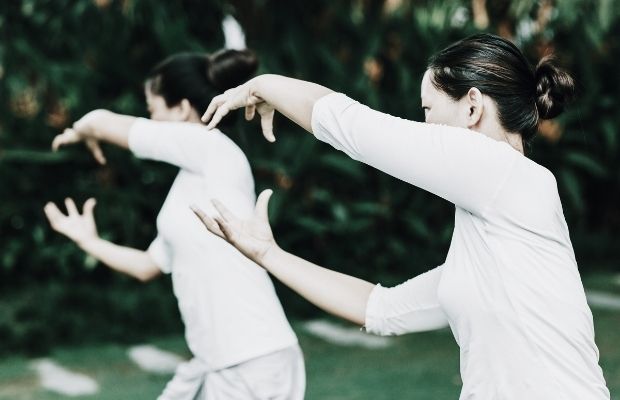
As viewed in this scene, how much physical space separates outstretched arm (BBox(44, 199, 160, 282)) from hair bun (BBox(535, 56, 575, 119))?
155 cm

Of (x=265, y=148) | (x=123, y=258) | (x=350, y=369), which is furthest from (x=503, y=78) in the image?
(x=265, y=148)

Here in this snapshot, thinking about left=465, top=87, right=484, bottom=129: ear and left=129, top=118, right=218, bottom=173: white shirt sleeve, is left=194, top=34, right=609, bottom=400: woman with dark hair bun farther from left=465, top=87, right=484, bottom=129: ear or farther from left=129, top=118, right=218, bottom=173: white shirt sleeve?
left=129, top=118, right=218, bottom=173: white shirt sleeve

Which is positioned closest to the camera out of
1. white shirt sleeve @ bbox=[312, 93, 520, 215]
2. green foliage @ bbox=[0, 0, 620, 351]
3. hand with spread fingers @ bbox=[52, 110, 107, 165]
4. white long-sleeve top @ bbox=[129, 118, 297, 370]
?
white shirt sleeve @ bbox=[312, 93, 520, 215]

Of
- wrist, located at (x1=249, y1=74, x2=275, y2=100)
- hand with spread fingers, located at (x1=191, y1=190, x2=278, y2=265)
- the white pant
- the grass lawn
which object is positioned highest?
wrist, located at (x1=249, y1=74, x2=275, y2=100)

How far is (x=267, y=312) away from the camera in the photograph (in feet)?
9.37

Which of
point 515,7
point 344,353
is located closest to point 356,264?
point 344,353

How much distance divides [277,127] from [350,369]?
2578 millimetres

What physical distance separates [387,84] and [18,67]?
119 inches

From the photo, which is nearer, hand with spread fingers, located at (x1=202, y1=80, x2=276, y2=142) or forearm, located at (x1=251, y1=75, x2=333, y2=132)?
forearm, located at (x1=251, y1=75, x2=333, y2=132)

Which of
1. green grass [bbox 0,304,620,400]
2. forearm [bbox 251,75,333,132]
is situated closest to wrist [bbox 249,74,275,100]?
forearm [bbox 251,75,333,132]

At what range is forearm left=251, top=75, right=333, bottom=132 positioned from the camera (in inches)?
74.2

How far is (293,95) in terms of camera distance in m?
1.90

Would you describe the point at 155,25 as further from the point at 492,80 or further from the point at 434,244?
the point at 492,80

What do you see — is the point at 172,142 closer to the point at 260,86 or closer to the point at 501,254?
the point at 260,86
